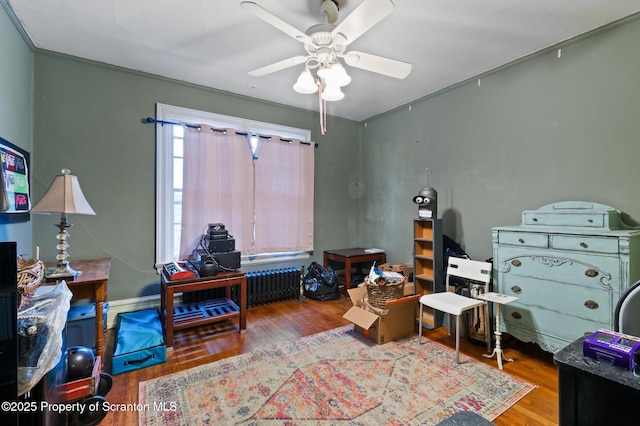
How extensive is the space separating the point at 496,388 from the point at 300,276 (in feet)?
8.05

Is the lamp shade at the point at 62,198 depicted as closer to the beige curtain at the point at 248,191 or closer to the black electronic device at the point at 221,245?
the black electronic device at the point at 221,245

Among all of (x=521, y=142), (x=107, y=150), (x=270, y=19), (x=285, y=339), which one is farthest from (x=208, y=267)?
(x=521, y=142)

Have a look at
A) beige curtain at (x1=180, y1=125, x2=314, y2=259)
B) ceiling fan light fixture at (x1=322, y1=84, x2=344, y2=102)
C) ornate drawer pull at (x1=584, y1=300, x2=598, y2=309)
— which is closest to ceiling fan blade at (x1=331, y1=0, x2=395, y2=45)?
ceiling fan light fixture at (x1=322, y1=84, x2=344, y2=102)

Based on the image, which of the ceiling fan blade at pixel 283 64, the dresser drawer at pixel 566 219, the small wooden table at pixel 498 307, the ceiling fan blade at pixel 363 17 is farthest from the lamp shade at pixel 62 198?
the dresser drawer at pixel 566 219

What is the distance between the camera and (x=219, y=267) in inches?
110

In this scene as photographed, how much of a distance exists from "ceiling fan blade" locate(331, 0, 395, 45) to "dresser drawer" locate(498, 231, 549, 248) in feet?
6.35

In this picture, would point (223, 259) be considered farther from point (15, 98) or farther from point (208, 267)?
point (15, 98)

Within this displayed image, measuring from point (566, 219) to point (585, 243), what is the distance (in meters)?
0.32

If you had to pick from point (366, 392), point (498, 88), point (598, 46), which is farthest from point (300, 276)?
point (598, 46)

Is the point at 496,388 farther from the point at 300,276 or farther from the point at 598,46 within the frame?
the point at 598,46

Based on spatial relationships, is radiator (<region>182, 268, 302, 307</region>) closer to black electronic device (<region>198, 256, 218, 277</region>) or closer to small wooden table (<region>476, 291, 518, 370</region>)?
black electronic device (<region>198, 256, 218, 277</region>)

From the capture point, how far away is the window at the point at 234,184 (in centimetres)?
319

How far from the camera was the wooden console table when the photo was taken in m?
2.42

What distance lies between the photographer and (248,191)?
11.9ft
